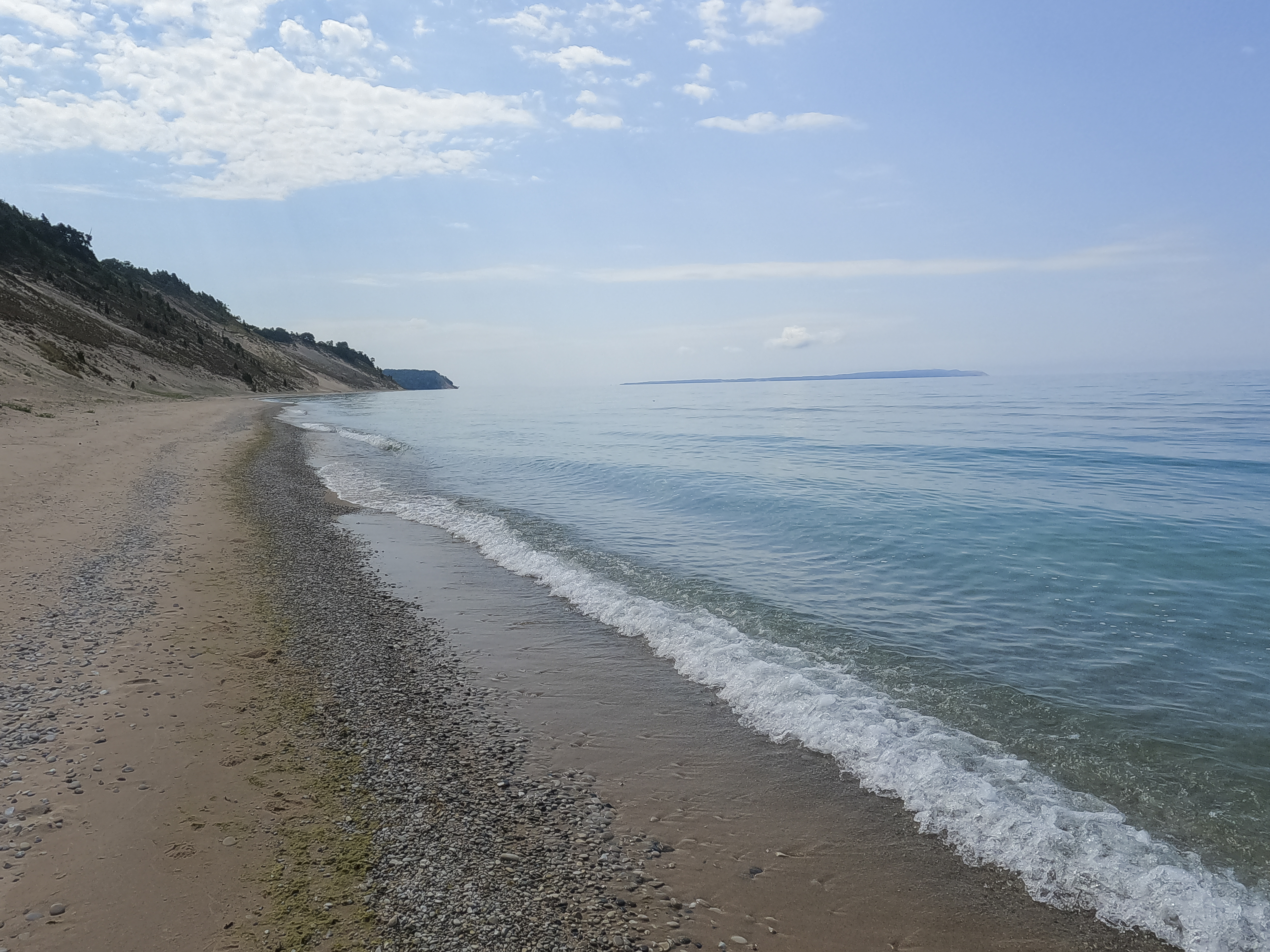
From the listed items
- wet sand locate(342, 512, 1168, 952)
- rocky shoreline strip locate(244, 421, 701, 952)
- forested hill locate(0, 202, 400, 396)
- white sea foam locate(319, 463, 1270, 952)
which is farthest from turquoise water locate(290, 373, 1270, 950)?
forested hill locate(0, 202, 400, 396)

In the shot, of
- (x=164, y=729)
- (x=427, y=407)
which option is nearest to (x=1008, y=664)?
(x=164, y=729)

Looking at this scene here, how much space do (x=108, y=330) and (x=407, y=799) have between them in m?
61.6

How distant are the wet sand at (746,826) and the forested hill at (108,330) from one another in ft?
114

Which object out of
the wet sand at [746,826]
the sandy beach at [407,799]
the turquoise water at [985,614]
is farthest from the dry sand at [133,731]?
the turquoise water at [985,614]

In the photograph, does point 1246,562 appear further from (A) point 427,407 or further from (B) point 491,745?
(A) point 427,407

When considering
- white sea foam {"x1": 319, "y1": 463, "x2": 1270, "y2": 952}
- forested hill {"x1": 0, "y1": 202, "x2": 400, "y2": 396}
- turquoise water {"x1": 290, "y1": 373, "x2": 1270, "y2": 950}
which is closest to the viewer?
white sea foam {"x1": 319, "y1": 463, "x2": 1270, "y2": 952}

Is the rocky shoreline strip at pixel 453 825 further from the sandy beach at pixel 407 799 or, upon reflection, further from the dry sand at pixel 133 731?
the dry sand at pixel 133 731

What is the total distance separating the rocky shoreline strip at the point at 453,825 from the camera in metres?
3.51

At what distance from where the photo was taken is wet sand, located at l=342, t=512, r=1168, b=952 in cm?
376

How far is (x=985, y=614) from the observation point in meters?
9.06

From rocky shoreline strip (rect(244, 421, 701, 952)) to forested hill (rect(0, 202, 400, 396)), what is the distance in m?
33.5

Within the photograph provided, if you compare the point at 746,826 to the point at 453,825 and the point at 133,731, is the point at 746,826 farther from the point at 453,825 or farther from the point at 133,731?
the point at 133,731

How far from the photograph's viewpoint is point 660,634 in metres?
8.27

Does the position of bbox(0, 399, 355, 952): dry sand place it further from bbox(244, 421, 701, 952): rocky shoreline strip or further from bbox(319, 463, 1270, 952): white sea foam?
bbox(319, 463, 1270, 952): white sea foam
